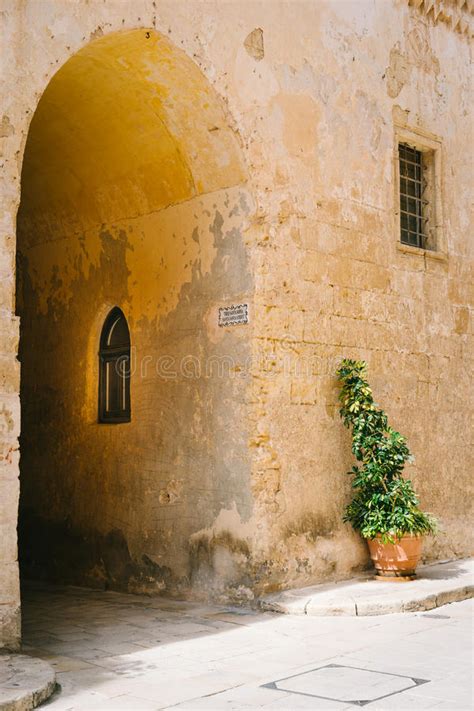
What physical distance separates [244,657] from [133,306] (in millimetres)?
4360

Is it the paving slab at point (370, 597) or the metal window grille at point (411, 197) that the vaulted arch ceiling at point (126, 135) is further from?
the paving slab at point (370, 597)

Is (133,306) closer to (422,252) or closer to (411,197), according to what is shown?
(422,252)

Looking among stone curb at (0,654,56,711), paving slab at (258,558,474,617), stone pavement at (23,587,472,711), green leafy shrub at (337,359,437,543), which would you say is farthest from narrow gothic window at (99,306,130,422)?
stone curb at (0,654,56,711)

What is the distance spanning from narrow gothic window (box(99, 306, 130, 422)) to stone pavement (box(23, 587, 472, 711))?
2192 millimetres

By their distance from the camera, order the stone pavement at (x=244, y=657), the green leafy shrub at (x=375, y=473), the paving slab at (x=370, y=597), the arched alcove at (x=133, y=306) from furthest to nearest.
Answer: the green leafy shrub at (x=375, y=473), the arched alcove at (x=133, y=306), the paving slab at (x=370, y=597), the stone pavement at (x=244, y=657)

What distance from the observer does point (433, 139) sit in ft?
36.2

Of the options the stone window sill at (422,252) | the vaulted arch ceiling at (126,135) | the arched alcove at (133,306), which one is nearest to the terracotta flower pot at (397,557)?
the arched alcove at (133,306)

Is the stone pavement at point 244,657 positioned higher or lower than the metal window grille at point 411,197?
lower

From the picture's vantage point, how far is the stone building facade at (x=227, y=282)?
27.5ft

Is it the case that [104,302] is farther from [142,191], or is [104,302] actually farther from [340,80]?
[340,80]

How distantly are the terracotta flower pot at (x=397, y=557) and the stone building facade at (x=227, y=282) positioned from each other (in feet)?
1.22

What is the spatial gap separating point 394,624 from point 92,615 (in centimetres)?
273

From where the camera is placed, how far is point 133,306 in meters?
9.71

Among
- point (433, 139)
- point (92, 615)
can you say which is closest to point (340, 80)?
point (433, 139)
